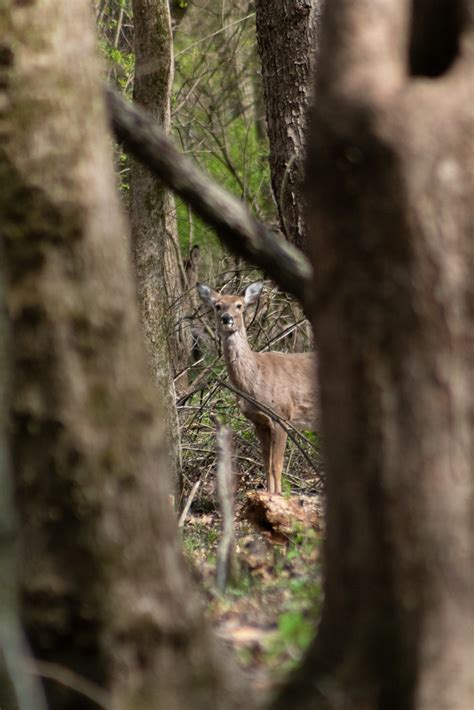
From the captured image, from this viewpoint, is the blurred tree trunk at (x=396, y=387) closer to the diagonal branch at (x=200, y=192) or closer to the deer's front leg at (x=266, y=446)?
the diagonal branch at (x=200, y=192)

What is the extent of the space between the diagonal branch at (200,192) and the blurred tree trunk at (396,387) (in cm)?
70

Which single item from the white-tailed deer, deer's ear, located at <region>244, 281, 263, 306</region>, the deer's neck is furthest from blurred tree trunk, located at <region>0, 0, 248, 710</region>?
the deer's neck

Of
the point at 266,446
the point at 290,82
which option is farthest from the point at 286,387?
Result: the point at 290,82

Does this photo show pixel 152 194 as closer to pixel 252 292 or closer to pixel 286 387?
pixel 252 292

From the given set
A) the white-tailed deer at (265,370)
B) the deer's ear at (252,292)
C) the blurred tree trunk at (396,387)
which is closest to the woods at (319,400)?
the blurred tree trunk at (396,387)

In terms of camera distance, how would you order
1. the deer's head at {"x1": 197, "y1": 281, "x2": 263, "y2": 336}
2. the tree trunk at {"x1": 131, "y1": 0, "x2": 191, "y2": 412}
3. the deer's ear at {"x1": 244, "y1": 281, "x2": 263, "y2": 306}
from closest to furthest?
the tree trunk at {"x1": 131, "y1": 0, "x2": 191, "y2": 412}, the deer's ear at {"x1": 244, "y1": 281, "x2": 263, "y2": 306}, the deer's head at {"x1": 197, "y1": 281, "x2": 263, "y2": 336}

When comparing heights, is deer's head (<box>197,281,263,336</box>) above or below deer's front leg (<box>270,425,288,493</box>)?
above

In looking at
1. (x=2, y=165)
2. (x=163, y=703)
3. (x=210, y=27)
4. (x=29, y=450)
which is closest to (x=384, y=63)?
(x=2, y=165)

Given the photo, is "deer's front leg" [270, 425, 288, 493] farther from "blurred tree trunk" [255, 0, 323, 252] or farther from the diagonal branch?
the diagonal branch

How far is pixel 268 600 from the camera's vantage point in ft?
15.2

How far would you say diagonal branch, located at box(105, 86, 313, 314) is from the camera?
12.4 ft

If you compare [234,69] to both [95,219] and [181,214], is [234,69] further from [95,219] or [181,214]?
[95,219]

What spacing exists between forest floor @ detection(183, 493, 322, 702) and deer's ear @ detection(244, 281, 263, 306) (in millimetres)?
5307

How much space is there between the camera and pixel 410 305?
2.99 m
